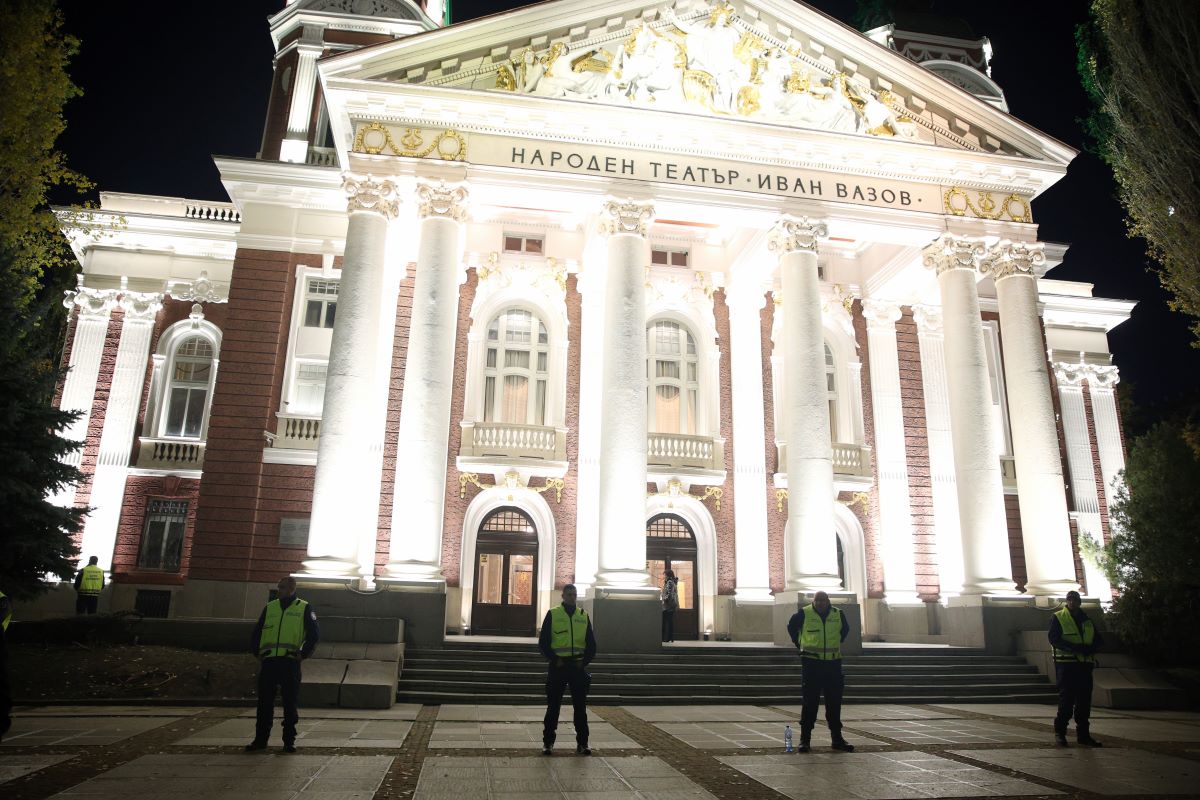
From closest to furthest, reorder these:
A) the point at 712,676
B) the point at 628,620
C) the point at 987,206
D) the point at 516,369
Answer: the point at 712,676 < the point at 628,620 < the point at 987,206 < the point at 516,369

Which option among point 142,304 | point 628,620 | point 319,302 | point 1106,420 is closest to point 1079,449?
point 1106,420

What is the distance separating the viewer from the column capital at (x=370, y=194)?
20031 millimetres

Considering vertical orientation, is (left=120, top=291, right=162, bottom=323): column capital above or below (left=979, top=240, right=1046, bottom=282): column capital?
below

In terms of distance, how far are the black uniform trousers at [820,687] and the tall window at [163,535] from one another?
1967cm

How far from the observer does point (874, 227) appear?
22.7 m

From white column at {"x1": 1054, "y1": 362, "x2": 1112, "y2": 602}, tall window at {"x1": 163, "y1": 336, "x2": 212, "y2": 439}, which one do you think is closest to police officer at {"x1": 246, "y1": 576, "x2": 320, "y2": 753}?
tall window at {"x1": 163, "y1": 336, "x2": 212, "y2": 439}

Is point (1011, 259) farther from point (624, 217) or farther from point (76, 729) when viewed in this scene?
point (76, 729)

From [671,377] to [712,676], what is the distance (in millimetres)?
11227

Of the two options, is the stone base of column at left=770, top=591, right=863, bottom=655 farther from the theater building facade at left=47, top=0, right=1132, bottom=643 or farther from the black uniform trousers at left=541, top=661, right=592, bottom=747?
the black uniform trousers at left=541, top=661, right=592, bottom=747

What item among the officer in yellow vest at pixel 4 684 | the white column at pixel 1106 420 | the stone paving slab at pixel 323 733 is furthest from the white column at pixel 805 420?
the white column at pixel 1106 420

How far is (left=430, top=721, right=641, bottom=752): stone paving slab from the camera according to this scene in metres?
10.3

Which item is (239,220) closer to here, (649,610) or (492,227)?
(492,227)

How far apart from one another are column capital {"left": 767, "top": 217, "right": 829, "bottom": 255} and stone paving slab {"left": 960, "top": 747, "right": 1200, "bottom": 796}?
46.1 feet

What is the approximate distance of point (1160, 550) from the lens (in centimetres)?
1895
